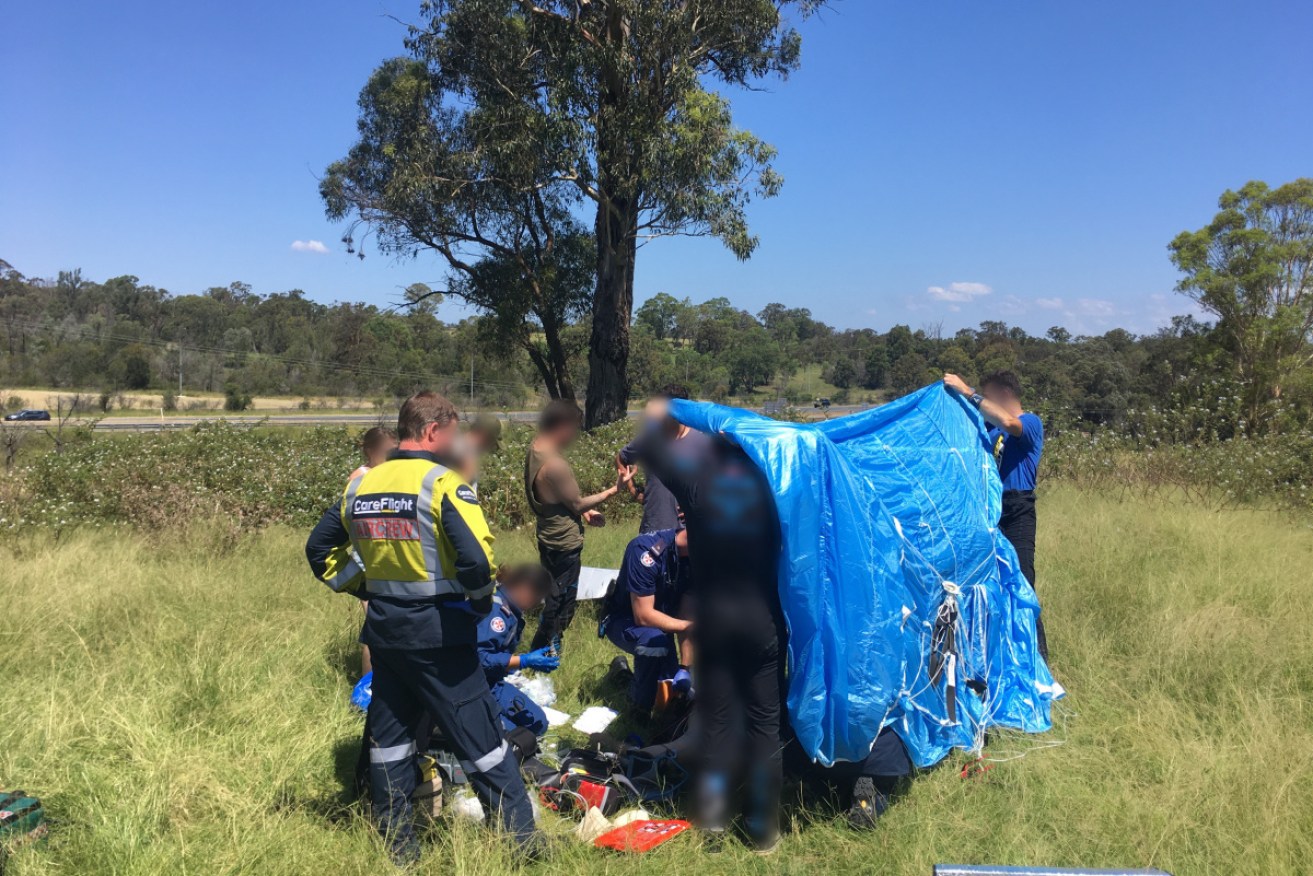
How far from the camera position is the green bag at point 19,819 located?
115 inches

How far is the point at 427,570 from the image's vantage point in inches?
112

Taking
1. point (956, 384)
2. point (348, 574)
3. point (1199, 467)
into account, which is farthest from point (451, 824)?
point (1199, 467)

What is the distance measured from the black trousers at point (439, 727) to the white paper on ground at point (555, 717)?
146 cm

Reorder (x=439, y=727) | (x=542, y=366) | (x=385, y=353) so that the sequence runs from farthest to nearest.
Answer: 1. (x=385, y=353)
2. (x=542, y=366)
3. (x=439, y=727)

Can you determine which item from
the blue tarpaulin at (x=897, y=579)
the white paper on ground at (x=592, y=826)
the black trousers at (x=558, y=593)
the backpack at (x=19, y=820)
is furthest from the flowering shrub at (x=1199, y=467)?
the backpack at (x=19, y=820)

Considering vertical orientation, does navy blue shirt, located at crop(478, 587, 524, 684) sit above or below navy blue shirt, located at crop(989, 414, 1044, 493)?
below

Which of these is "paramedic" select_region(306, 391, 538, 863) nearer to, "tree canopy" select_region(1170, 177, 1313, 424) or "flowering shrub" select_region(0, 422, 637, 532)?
"flowering shrub" select_region(0, 422, 637, 532)

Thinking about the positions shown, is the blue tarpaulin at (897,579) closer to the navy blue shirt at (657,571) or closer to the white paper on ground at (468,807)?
the navy blue shirt at (657,571)

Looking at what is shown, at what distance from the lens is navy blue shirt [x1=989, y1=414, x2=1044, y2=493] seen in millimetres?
5082

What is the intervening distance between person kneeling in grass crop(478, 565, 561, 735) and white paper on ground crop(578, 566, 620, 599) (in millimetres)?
1772

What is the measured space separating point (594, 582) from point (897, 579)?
3.33 m

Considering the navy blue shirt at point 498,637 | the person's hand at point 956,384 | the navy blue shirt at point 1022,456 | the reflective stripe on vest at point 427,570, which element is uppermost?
the person's hand at point 956,384

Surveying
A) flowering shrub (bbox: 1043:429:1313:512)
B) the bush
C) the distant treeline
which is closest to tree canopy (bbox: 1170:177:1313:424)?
the distant treeline

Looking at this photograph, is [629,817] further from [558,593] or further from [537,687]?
[558,593]
